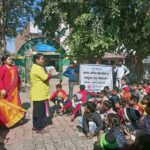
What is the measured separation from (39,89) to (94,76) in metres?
3.19

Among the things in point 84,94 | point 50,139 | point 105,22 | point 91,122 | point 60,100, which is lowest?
point 50,139

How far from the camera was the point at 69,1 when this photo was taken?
1906 cm

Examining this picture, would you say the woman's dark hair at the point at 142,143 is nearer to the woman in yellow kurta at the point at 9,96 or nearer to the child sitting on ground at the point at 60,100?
the woman in yellow kurta at the point at 9,96

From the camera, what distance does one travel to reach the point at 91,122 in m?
8.55

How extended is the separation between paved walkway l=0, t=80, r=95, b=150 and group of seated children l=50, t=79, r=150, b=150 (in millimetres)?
312

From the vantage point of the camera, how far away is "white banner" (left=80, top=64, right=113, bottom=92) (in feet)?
38.8

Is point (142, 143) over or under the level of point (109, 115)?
over

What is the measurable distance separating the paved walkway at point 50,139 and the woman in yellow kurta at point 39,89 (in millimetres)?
426

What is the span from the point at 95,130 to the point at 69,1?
1159cm

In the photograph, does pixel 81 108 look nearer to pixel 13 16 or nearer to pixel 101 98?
pixel 101 98

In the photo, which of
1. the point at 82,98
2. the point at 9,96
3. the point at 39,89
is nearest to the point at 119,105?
the point at 82,98

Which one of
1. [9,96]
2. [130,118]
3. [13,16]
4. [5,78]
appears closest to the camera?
[130,118]

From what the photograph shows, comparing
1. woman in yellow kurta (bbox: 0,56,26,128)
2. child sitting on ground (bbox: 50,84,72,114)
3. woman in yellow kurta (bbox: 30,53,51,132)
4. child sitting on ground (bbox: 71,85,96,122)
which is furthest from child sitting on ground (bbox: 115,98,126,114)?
woman in yellow kurta (bbox: 0,56,26,128)

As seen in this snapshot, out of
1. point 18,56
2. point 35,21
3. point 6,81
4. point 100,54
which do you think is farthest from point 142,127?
point 18,56
